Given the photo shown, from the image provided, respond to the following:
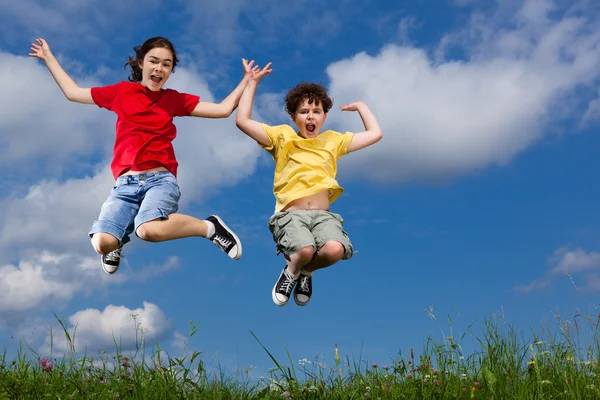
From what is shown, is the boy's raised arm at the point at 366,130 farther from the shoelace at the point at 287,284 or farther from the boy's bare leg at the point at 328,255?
the shoelace at the point at 287,284

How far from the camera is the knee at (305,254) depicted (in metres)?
7.48

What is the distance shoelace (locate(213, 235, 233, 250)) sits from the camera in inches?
317

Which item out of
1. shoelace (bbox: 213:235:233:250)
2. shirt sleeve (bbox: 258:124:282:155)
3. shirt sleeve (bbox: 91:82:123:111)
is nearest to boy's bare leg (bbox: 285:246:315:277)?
shoelace (bbox: 213:235:233:250)

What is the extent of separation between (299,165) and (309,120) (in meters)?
0.71

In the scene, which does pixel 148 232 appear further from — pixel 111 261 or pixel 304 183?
pixel 304 183

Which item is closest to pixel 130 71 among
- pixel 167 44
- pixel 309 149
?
pixel 167 44

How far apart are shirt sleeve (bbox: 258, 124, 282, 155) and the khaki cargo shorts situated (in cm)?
84

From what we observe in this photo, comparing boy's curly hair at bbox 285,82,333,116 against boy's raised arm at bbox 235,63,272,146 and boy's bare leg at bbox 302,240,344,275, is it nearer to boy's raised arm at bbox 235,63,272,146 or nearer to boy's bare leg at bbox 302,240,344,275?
boy's raised arm at bbox 235,63,272,146

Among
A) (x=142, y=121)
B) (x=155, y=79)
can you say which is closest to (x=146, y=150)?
(x=142, y=121)

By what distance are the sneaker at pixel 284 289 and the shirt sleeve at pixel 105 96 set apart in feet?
10.4

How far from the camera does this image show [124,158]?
7699mm

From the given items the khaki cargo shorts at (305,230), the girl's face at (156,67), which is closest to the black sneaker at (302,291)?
the khaki cargo shorts at (305,230)

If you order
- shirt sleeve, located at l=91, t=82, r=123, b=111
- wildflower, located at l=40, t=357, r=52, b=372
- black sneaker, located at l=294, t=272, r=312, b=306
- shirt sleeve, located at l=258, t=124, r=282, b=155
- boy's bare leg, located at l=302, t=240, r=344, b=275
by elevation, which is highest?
shirt sleeve, located at l=91, t=82, r=123, b=111

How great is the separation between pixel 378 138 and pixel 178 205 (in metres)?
2.84
